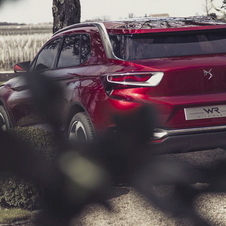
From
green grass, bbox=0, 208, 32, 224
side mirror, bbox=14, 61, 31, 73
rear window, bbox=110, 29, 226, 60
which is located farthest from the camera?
side mirror, bbox=14, 61, 31, 73

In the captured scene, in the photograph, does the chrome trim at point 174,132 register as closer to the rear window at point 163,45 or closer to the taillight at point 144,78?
the taillight at point 144,78

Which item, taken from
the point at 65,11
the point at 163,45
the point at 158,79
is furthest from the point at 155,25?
the point at 65,11

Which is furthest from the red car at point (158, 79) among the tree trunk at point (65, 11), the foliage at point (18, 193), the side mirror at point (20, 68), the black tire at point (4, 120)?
the tree trunk at point (65, 11)

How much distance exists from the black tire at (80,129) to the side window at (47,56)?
1.11 m

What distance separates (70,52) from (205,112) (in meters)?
1.92

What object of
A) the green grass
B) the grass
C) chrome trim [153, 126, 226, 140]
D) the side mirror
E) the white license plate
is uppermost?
the white license plate

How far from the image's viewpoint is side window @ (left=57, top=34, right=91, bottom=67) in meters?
5.63

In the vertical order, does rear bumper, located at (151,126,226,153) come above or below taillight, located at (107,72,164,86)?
below

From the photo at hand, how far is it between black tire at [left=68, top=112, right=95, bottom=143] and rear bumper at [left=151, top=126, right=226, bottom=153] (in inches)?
28.5

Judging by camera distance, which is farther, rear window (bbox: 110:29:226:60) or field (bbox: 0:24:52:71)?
field (bbox: 0:24:52:71)

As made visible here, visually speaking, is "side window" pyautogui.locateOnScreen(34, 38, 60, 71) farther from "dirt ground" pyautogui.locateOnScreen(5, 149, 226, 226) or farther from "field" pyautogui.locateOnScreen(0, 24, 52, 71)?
"field" pyautogui.locateOnScreen(0, 24, 52, 71)

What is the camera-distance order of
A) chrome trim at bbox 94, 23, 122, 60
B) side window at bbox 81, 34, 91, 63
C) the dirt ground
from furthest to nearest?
side window at bbox 81, 34, 91, 63 → chrome trim at bbox 94, 23, 122, 60 → the dirt ground

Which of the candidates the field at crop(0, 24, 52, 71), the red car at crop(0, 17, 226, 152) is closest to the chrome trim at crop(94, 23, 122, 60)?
the red car at crop(0, 17, 226, 152)

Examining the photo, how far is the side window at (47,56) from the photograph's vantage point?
639 centimetres
